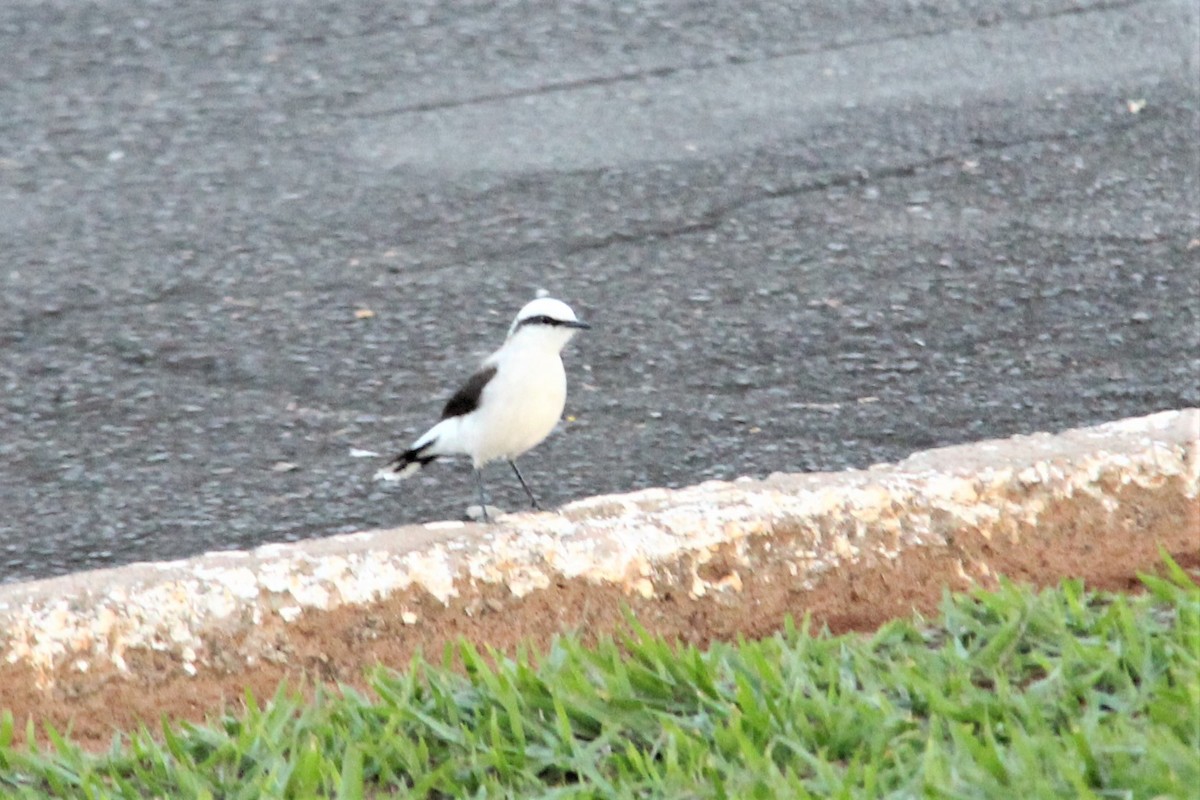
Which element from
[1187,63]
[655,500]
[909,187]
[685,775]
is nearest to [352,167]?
[909,187]

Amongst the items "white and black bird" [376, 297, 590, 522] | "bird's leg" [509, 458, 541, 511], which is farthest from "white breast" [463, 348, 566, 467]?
"bird's leg" [509, 458, 541, 511]

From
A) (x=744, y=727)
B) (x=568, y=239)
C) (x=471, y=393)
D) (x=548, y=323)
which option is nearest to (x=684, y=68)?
(x=568, y=239)

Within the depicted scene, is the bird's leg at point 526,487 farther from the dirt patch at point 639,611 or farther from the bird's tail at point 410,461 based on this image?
the dirt patch at point 639,611

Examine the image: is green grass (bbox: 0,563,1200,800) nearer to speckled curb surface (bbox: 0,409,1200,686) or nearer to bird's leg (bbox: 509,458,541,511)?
speckled curb surface (bbox: 0,409,1200,686)

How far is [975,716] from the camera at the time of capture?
3.36 m

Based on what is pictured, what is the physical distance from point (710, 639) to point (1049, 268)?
2802mm

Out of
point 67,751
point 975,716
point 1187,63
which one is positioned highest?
point 1187,63

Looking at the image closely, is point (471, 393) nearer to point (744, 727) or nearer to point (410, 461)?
point (410, 461)

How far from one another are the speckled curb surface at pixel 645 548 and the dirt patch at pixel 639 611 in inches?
0.4

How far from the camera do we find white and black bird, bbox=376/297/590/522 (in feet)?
15.0

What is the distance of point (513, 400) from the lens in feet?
14.9

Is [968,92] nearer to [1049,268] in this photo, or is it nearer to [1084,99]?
[1084,99]

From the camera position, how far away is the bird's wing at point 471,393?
15.4 ft

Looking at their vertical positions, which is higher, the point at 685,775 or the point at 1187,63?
the point at 1187,63
